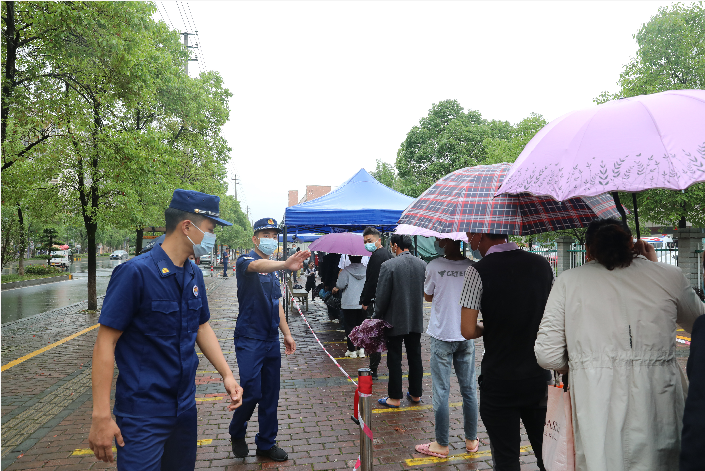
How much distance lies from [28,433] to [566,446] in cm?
525

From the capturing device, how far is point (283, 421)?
536cm

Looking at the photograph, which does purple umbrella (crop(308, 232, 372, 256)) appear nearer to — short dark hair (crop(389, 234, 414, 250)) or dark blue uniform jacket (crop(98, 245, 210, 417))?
short dark hair (crop(389, 234, 414, 250))

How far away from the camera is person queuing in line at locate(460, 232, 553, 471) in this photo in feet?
9.54

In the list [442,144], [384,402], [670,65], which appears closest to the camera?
[384,402]

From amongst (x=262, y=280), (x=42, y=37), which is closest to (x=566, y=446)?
(x=262, y=280)

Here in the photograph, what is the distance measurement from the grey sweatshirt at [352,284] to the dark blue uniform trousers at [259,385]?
14.5 ft

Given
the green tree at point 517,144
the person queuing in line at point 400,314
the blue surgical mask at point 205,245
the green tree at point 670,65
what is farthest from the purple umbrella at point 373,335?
the green tree at point 517,144

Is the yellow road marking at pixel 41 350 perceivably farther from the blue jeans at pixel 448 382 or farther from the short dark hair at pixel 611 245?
the short dark hair at pixel 611 245

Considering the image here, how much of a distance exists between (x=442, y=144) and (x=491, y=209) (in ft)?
111

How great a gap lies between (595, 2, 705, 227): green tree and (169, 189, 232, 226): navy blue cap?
55.9 ft

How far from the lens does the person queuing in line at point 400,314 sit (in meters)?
5.66

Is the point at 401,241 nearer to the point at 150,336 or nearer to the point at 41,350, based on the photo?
the point at 150,336

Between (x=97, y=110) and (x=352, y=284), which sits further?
(x=97, y=110)

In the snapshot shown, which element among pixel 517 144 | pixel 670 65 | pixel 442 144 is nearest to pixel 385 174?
pixel 442 144
